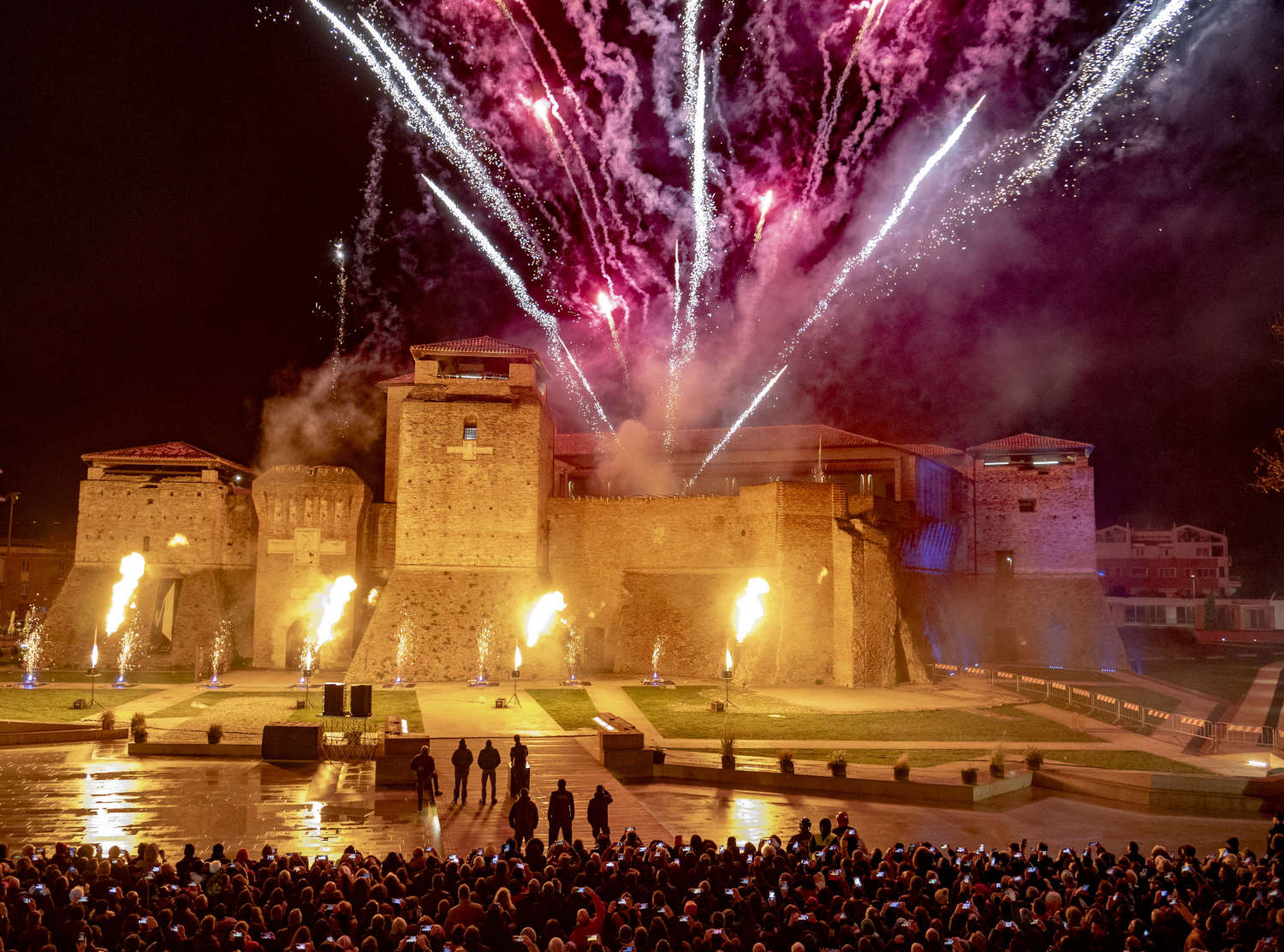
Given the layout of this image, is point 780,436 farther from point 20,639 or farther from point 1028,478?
point 20,639

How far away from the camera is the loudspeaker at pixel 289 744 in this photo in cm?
1722

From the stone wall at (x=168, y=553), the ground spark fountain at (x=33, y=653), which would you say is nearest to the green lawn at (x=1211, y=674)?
the stone wall at (x=168, y=553)

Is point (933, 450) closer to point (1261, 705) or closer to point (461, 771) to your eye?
point (1261, 705)

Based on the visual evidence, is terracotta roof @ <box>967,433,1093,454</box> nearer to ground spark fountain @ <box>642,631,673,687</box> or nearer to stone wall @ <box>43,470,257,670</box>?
ground spark fountain @ <box>642,631,673,687</box>

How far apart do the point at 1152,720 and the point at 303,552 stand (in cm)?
2811

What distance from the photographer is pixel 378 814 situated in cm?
1346

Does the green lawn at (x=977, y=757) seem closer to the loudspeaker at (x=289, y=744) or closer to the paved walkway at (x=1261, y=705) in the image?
the paved walkway at (x=1261, y=705)

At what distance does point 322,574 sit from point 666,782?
2196 centimetres

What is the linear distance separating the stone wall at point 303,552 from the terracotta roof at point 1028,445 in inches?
1053

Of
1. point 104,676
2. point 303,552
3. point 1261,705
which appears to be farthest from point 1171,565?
point 104,676

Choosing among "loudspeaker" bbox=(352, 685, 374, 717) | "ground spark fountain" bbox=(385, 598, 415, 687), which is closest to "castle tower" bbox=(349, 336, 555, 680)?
"ground spark fountain" bbox=(385, 598, 415, 687)

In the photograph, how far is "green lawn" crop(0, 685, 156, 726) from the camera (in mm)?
21438

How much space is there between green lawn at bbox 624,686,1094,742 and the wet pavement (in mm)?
4914

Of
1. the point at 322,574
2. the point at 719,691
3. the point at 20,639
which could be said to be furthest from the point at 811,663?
the point at 20,639
